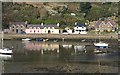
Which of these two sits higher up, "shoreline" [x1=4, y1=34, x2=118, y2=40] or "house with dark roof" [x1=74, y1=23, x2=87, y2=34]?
"house with dark roof" [x1=74, y1=23, x2=87, y2=34]

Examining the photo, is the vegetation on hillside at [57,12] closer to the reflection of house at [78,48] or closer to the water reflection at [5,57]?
the reflection of house at [78,48]

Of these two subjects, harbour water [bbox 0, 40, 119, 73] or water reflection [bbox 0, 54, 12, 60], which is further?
water reflection [bbox 0, 54, 12, 60]

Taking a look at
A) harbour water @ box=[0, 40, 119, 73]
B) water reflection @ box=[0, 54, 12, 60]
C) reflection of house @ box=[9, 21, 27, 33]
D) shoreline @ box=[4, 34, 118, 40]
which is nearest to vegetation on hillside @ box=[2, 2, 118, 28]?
reflection of house @ box=[9, 21, 27, 33]

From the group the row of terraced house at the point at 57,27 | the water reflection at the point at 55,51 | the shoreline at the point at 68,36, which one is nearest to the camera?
the water reflection at the point at 55,51

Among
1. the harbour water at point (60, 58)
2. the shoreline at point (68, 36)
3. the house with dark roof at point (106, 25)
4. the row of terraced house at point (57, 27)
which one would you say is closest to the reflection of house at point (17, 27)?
the row of terraced house at point (57, 27)

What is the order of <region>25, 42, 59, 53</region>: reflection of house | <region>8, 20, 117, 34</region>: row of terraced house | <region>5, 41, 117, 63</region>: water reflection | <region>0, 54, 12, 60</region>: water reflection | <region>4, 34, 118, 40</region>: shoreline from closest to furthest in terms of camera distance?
<region>0, 54, 12, 60</region>: water reflection < <region>5, 41, 117, 63</region>: water reflection < <region>25, 42, 59, 53</region>: reflection of house < <region>8, 20, 117, 34</region>: row of terraced house < <region>4, 34, 118, 40</region>: shoreline

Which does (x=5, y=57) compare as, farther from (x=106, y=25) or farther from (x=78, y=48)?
(x=106, y=25)

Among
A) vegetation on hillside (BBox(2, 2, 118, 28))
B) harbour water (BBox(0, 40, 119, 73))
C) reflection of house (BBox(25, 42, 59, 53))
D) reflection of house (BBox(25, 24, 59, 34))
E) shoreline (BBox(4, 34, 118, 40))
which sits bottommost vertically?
harbour water (BBox(0, 40, 119, 73))

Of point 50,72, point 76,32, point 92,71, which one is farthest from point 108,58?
point 76,32

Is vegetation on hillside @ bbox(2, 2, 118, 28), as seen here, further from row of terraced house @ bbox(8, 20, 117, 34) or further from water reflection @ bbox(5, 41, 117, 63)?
water reflection @ bbox(5, 41, 117, 63)
